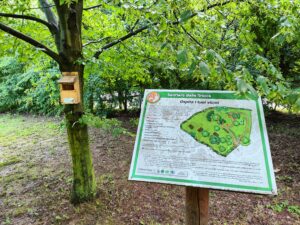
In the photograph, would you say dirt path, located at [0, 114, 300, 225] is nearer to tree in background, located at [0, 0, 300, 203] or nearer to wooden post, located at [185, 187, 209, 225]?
tree in background, located at [0, 0, 300, 203]

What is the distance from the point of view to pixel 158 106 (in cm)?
163

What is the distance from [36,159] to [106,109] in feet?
9.97

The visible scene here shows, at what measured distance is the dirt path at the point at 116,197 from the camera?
2795 mm

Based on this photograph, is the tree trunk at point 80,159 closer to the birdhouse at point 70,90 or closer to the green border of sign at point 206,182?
the birdhouse at point 70,90

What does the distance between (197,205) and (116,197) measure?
1.75m

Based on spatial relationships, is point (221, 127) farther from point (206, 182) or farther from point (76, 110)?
point (76, 110)

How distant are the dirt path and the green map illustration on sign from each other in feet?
5.12

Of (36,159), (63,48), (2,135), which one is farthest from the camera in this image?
(2,135)

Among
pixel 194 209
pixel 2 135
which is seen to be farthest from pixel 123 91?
pixel 194 209

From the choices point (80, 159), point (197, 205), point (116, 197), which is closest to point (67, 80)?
point (80, 159)

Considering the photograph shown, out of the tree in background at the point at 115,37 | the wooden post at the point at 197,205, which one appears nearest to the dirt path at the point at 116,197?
the tree in background at the point at 115,37

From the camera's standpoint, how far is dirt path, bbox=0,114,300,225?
9.17 feet

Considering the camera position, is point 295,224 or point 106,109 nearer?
point 295,224

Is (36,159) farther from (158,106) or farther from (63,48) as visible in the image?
(158,106)
